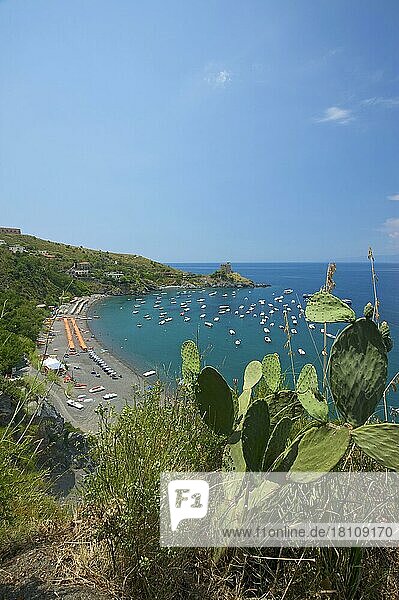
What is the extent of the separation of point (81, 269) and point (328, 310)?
51109 millimetres

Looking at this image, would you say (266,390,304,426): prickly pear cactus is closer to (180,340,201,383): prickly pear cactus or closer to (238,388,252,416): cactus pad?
(238,388,252,416): cactus pad

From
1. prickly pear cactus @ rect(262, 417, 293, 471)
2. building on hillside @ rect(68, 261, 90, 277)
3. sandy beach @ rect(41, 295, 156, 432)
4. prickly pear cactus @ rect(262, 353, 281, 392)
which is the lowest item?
sandy beach @ rect(41, 295, 156, 432)

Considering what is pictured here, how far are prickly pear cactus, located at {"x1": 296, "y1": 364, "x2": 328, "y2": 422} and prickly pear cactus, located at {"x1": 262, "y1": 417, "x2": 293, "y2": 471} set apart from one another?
0.08 m

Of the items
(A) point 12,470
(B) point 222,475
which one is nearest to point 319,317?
(B) point 222,475

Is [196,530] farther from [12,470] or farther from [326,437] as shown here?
[12,470]

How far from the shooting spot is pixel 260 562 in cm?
119

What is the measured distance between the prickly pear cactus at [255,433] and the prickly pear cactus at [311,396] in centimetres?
13

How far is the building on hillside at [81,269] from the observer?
4654cm

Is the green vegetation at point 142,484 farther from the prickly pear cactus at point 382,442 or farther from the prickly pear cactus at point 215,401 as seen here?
the prickly pear cactus at point 382,442

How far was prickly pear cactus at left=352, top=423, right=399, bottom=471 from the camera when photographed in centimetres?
109

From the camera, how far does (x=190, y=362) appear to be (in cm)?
171

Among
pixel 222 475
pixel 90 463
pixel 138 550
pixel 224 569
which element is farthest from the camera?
pixel 90 463

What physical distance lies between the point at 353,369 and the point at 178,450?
0.60m

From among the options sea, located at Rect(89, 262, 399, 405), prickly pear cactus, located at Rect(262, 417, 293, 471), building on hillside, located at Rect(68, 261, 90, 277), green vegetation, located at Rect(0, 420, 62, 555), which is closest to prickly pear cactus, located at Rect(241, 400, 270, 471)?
prickly pear cactus, located at Rect(262, 417, 293, 471)
